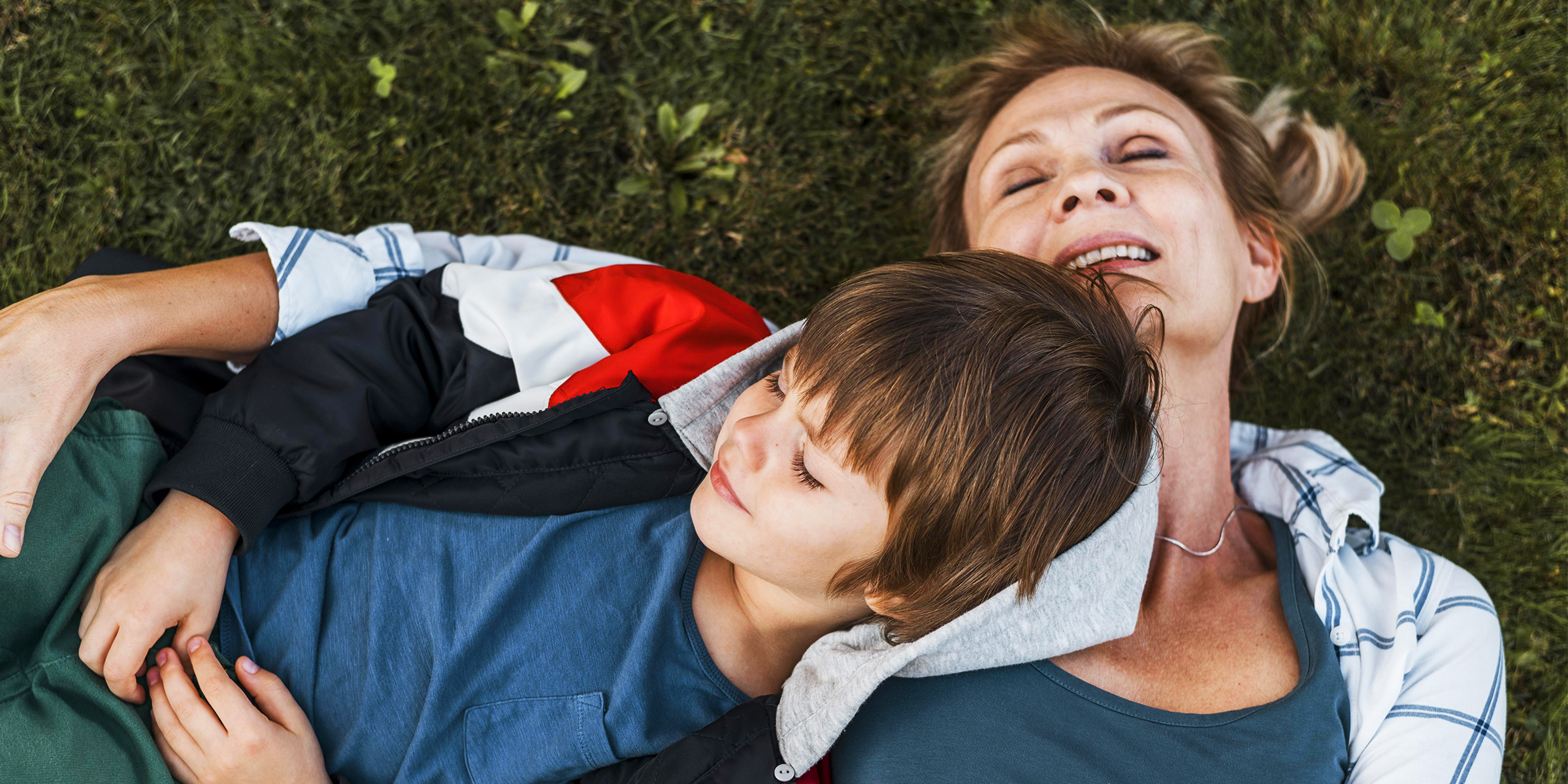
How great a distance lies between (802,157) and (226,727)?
262 cm

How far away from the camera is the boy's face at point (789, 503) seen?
2.10m

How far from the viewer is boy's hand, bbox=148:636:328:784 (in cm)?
229

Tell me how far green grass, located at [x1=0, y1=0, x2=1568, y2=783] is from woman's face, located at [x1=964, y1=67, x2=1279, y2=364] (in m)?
0.82

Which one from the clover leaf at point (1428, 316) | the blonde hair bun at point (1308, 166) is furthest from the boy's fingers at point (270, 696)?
the clover leaf at point (1428, 316)

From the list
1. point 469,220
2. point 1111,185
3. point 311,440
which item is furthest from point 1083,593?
point 469,220

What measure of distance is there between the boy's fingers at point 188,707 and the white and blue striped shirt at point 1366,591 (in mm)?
877

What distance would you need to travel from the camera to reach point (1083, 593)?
2311 mm

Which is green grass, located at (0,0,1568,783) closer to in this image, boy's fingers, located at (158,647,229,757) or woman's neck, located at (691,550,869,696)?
woman's neck, located at (691,550,869,696)

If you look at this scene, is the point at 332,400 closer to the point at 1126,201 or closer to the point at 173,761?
the point at 173,761

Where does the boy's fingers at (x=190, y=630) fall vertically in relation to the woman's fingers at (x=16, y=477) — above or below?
below

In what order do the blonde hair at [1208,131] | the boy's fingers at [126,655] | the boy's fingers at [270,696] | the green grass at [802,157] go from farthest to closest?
the green grass at [802,157]
the blonde hair at [1208,131]
the boy's fingers at [270,696]
the boy's fingers at [126,655]

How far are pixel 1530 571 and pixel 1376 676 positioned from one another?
1.38m

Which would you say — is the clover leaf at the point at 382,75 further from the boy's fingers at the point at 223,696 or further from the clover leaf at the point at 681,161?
the boy's fingers at the point at 223,696

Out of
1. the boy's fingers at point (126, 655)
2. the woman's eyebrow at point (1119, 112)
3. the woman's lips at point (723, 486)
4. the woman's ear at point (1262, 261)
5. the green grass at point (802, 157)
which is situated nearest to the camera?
the woman's lips at point (723, 486)
